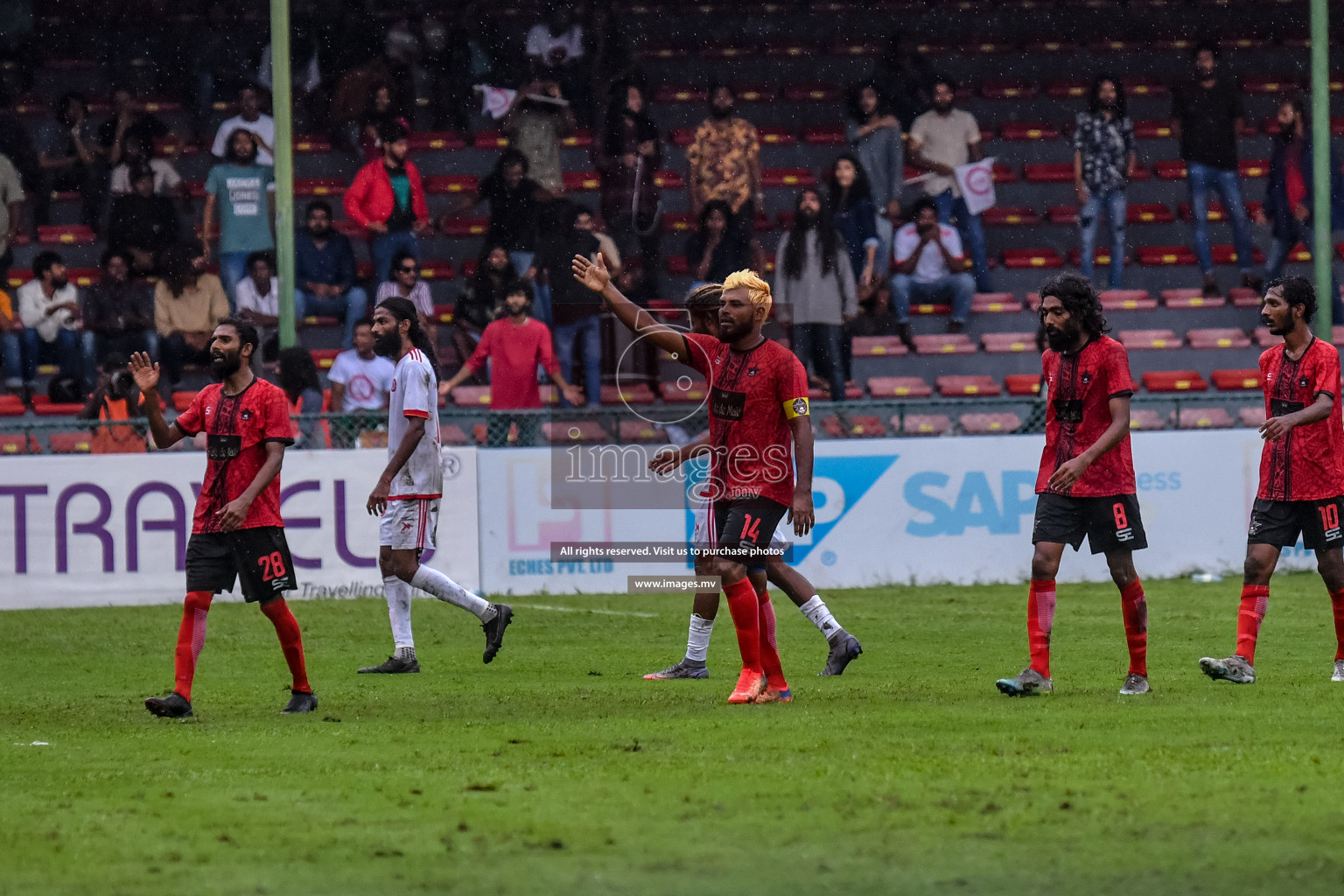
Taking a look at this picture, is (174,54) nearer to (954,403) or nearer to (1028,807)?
(954,403)

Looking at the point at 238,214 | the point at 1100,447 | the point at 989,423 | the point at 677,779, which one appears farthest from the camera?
the point at 238,214

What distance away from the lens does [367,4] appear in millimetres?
21766

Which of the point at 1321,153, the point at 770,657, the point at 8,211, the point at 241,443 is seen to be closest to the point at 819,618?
the point at 770,657

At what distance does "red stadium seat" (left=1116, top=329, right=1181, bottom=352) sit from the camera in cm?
1969

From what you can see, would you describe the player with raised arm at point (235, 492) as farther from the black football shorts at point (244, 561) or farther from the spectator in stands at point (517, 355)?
the spectator in stands at point (517, 355)

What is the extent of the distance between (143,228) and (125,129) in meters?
1.72

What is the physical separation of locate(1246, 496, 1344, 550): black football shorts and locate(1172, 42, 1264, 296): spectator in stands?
39.4 feet

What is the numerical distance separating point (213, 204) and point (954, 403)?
8.81 metres

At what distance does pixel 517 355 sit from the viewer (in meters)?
15.6

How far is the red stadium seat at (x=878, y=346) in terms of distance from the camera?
61.1 ft

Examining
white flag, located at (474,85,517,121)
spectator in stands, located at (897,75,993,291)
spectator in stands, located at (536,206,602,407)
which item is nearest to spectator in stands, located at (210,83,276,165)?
white flag, located at (474,85,517,121)

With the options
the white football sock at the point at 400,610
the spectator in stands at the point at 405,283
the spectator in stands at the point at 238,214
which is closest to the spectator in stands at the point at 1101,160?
the spectator in stands at the point at 405,283

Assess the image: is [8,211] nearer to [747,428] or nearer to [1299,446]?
[747,428]

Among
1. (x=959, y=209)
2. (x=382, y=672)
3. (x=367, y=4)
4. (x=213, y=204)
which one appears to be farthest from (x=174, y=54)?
(x=382, y=672)
